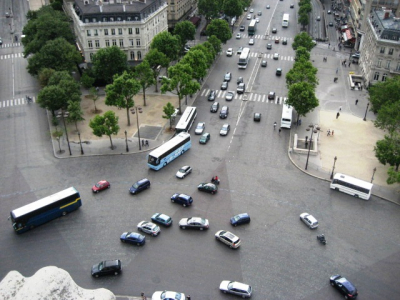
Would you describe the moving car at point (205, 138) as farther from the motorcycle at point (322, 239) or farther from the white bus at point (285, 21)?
the white bus at point (285, 21)

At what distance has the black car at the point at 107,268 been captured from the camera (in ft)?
165

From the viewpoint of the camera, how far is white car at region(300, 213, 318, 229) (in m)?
58.7

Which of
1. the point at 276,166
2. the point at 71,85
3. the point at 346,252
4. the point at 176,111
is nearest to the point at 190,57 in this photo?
the point at 176,111

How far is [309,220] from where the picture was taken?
59219 mm

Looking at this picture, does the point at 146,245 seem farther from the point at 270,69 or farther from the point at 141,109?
the point at 270,69

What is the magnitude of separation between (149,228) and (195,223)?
662 cm

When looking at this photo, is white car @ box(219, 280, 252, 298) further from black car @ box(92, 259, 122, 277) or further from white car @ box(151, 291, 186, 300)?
black car @ box(92, 259, 122, 277)

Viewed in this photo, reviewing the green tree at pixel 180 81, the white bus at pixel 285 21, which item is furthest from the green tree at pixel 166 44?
the white bus at pixel 285 21

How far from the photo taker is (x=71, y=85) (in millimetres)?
87062

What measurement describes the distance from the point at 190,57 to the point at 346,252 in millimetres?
59360

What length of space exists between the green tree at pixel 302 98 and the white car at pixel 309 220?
31094 mm

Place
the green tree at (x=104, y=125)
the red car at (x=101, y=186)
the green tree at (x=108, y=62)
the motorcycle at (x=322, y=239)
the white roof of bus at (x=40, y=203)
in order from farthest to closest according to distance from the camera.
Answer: the green tree at (x=108, y=62)
the green tree at (x=104, y=125)
the red car at (x=101, y=186)
the white roof of bus at (x=40, y=203)
the motorcycle at (x=322, y=239)

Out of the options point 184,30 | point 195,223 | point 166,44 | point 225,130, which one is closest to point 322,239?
point 195,223

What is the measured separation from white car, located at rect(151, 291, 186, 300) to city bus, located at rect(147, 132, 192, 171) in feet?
91.5
